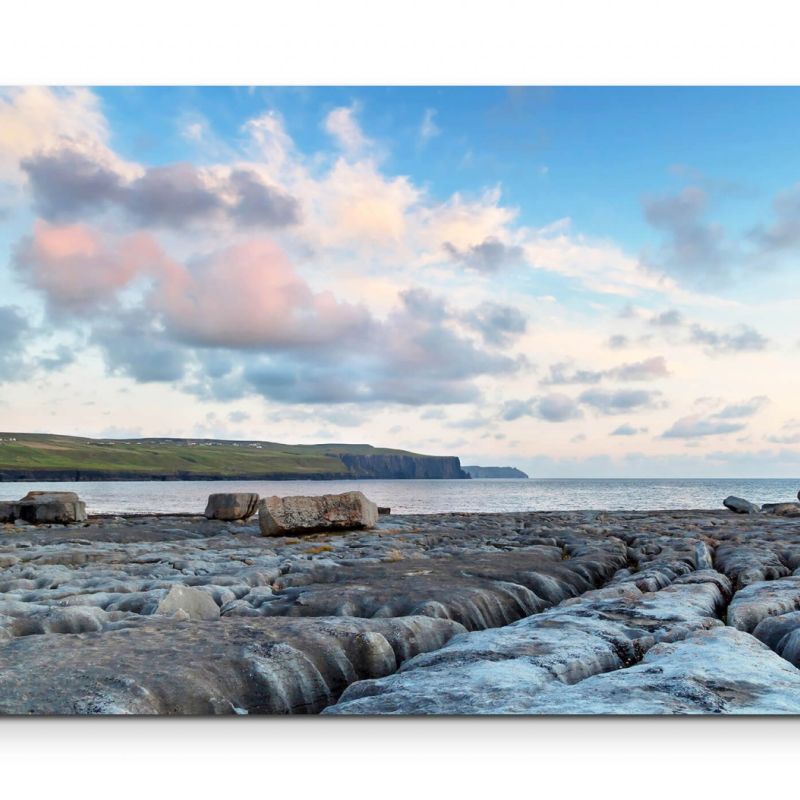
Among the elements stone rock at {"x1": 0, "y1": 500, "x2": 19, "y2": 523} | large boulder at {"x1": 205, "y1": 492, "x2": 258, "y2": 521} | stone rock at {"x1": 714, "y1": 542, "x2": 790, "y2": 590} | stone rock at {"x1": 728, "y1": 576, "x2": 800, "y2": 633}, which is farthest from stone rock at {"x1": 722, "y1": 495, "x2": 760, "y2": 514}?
stone rock at {"x1": 0, "y1": 500, "x2": 19, "y2": 523}

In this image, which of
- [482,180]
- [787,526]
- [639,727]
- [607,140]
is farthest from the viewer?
[787,526]

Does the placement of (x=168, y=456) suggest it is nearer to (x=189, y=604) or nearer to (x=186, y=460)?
(x=186, y=460)

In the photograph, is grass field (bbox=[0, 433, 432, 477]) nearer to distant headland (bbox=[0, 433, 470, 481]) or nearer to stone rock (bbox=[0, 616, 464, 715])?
distant headland (bbox=[0, 433, 470, 481])

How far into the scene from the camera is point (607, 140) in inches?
365

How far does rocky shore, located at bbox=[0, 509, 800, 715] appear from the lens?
457 centimetres

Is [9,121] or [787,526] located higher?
[9,121]

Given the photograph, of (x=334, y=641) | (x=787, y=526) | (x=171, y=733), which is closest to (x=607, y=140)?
(x=334, y=641)

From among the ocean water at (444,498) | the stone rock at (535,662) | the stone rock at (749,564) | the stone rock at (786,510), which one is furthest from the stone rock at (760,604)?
the ocean water at (444,498)

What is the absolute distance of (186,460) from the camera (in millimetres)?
165375

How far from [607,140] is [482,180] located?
2029 mm

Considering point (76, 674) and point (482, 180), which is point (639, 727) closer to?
point (76, 674)

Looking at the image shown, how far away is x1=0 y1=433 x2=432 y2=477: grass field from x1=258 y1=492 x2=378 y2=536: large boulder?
382ft

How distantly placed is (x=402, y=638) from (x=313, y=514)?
40.7 feet
